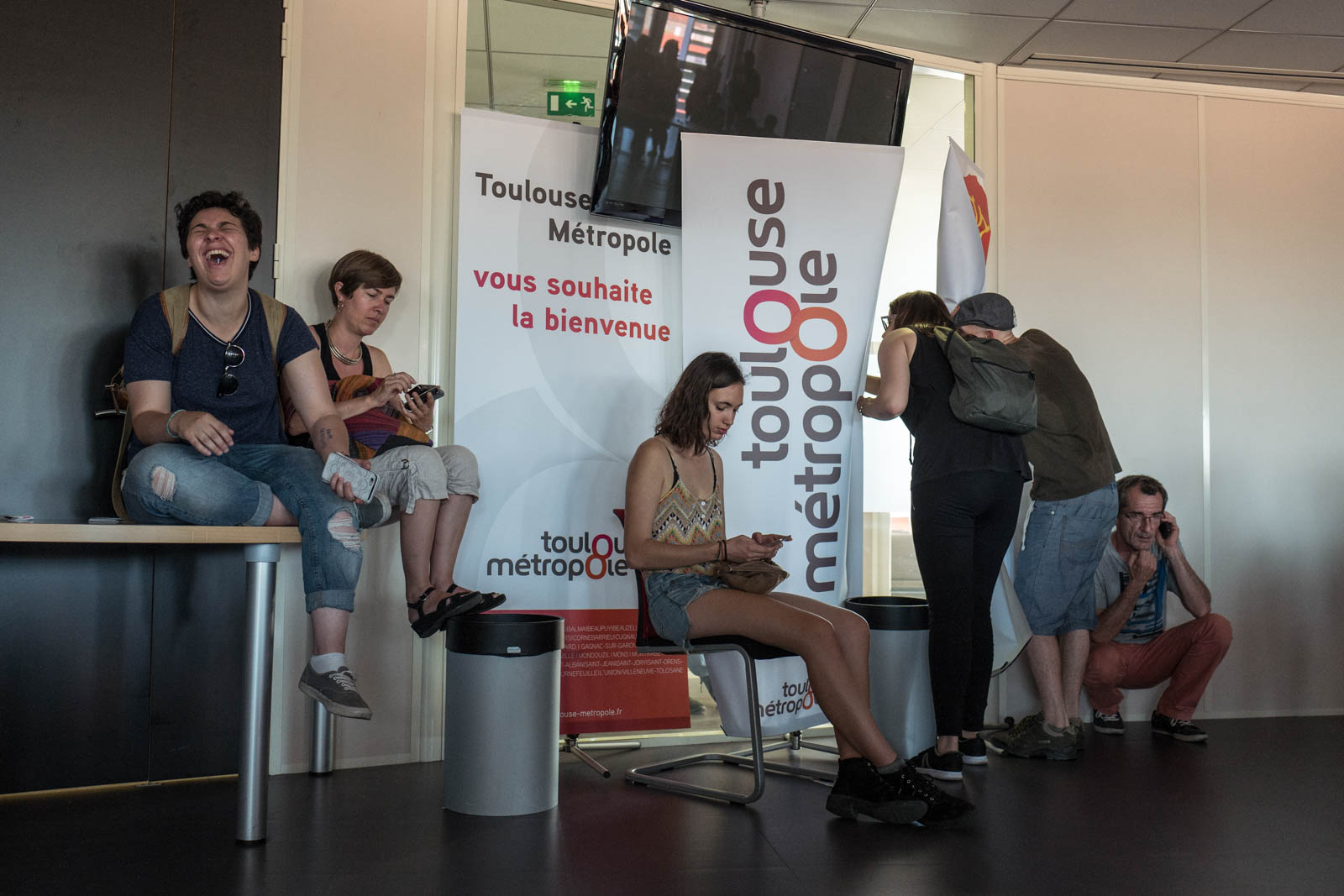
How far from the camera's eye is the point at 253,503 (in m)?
2.30

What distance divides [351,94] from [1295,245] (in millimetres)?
4076

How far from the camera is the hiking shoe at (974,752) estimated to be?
3.31 m

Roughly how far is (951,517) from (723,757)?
41.7 inches

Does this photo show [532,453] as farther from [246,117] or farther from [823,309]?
[246,117]

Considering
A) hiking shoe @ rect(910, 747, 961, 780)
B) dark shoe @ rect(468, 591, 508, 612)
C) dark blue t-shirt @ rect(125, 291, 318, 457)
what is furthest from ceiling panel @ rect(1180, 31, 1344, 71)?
dark blue t-shirt @ rect(125, 291, 318, 457)

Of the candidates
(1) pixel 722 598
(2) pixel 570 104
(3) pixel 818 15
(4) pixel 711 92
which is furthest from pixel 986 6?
(1) pixel 722 598

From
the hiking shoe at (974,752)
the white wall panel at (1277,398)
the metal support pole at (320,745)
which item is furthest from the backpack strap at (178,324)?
the white wall panel at (1277,398)

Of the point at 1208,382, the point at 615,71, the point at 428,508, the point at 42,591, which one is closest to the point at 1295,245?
the point at 1208,382

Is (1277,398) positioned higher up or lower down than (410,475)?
higher up

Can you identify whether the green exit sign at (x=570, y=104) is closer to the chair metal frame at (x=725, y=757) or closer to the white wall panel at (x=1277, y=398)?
the chair metal frame at (x=725, y=757)

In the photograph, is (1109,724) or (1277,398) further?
(1277,398)

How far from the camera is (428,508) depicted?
2.92 metres

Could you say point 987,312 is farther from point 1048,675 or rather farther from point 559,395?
point 559,395

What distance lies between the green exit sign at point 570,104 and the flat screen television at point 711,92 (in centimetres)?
35
